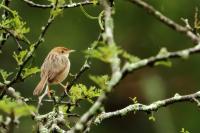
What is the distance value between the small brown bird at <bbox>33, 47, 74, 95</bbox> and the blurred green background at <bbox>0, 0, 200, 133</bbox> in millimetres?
11498

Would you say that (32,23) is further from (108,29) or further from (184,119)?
(108,29)

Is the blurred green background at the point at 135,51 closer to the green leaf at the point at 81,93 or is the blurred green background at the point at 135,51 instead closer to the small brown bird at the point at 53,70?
the small brown bird at the point at 53,70

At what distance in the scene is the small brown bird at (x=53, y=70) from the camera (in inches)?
211

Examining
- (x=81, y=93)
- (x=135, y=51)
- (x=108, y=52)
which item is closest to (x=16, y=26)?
(x=81, y=93)

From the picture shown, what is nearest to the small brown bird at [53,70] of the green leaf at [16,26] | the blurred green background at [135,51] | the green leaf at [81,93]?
the green leaf at [81,93]

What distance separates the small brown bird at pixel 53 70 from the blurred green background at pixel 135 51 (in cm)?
1150

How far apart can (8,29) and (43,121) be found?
1.58 feet

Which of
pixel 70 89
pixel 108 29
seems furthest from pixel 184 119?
pixel 108 29

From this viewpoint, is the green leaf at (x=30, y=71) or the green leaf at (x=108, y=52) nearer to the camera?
the green leaf at (x=108, y=52)

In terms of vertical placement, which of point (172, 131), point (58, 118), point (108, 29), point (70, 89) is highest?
point (172, 131)

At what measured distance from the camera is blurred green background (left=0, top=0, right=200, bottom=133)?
1808 cm

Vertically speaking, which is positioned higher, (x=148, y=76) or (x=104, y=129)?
(x=148, y=76)

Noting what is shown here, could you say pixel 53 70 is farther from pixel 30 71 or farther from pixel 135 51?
pixel 135 51

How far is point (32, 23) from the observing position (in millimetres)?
19422
